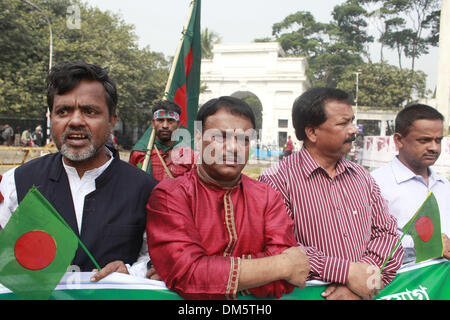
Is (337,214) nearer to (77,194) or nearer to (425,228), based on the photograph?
(425,228)

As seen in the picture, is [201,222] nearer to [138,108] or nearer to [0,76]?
[0,76]

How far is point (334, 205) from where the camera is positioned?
2111 mm

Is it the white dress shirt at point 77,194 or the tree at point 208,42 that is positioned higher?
the tree at point 208,42

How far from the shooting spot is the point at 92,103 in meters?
1.92

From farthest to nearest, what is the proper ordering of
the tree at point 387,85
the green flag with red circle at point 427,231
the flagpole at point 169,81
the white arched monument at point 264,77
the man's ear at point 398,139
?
the white arched monument at point 264,77 < the tree at point 387,85 < the flagpole at point 169,81 < the man's ear at point 398,139 < the green flag with red circle at point 427,231

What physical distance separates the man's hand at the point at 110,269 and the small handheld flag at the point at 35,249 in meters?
0.14

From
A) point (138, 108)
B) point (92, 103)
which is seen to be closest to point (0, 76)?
point (138, 108)

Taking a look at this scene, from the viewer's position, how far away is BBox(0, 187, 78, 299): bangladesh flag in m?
1.59

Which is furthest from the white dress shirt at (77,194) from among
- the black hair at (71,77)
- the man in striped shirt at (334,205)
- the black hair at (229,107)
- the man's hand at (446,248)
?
the man's hand at (446,248)

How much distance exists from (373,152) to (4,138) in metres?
19.8

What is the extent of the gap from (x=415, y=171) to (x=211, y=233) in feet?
6.47

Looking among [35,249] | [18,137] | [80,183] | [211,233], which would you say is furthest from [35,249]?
[18,137]

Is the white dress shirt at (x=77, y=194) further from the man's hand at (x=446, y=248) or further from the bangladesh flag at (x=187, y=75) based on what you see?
the bangladesh flag at (x=187, y=75)

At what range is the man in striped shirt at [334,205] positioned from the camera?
1.87 metres
